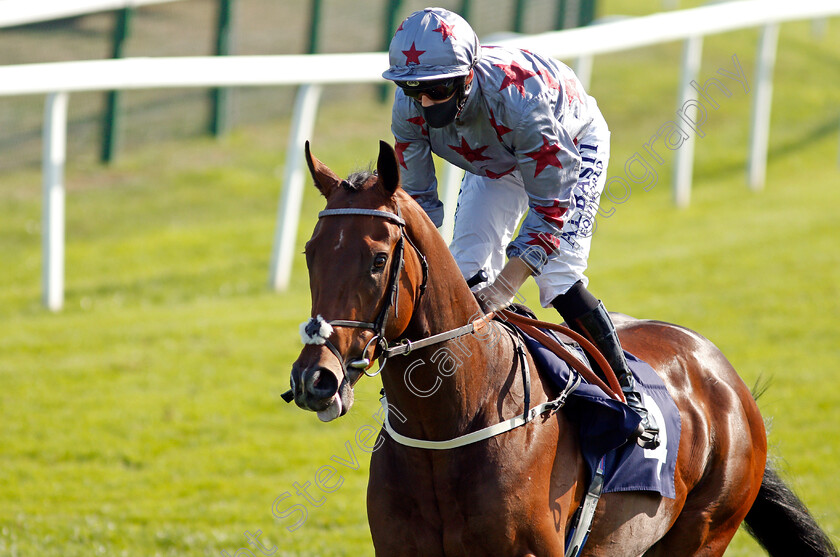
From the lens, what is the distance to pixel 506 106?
313cm

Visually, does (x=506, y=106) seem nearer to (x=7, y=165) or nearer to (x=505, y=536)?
(x=505, y=536)

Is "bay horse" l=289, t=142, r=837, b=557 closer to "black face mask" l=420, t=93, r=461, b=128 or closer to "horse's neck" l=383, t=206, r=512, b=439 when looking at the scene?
"horse's neck" l=383, t=206, r=512, b=439

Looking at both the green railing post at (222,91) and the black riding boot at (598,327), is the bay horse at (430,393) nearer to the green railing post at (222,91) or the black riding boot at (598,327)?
the black riding boot at (598,327)

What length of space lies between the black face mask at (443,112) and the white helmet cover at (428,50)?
117 millimetres

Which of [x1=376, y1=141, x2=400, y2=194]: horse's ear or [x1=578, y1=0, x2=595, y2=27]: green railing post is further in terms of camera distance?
[x1=578, y1=0, x2=595, y2=27]: green railing post

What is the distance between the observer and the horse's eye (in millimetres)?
2613

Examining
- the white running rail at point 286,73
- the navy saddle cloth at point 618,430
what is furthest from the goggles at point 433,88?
the white running rail at point 286,73

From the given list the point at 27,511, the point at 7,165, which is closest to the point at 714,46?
the point at 7,165

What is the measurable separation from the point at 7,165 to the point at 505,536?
1062 centimetres

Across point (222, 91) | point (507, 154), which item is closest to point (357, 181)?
point (507, 154)

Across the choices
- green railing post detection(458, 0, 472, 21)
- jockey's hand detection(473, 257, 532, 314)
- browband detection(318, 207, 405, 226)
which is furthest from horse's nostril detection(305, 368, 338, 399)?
green railing post detection(458, 0, 472, 21)

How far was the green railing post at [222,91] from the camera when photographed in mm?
13023

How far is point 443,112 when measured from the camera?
10.1 ft

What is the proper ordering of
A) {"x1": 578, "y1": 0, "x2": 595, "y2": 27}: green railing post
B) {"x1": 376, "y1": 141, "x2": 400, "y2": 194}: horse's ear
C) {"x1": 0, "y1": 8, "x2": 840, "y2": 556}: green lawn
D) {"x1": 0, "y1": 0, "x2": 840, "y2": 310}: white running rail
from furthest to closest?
1. {"x1": 578, "y1": 0, "x2": 595, "y2": 27}: green railing post
2. {"x1": 0, "y1": 0, "x2": 840, "y2": 310}: white running rail
3. {"x1": 0, "y1": 8, "x2": 840, "y2": 556}: green lawn
4. {"x1": 376, "y1": 141, "x2": 400, "y2": 194}: horse's ear
